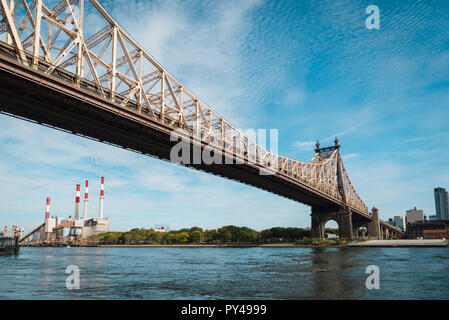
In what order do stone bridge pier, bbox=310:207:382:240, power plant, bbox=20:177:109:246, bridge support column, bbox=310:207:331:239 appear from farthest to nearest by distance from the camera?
power plant, bbox=20:177:109:246
bridge support column, bbox=310:207:331:239
stone bridge pier, bbox=310:207:382:240

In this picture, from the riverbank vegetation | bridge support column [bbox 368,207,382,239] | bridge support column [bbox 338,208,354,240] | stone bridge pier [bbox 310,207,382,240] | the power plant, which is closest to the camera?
bridge support column [bbox 338,208,354,240]

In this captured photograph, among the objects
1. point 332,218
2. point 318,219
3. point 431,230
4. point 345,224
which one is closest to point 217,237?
point 318,219

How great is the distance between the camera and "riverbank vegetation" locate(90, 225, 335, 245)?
11781cm

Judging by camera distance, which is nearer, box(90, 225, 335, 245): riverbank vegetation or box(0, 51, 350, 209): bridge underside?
box(0, 51, 350, 209): bridge underside

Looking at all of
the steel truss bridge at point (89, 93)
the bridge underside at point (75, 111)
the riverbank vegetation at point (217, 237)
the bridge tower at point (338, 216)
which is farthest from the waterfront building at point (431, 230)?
the bridge underside at point (75, 111)

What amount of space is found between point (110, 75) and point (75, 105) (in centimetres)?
521

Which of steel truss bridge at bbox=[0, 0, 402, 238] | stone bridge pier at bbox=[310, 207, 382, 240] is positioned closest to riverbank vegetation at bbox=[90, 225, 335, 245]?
stone bridge pier at bbox=[310, 207, 382, 240]

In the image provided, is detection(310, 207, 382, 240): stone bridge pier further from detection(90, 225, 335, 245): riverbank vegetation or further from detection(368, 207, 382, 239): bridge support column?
detection(368, 207, 382, 239): bridge support column

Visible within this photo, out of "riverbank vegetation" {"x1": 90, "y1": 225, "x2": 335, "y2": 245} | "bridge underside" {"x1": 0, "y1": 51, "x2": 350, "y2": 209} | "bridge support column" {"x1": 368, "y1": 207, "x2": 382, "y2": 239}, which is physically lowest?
"riverbank vegetation" {"x1": 90, "y1": 225, "x2": 335, "y2": 245}

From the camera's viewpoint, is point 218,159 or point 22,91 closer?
point 22,91
